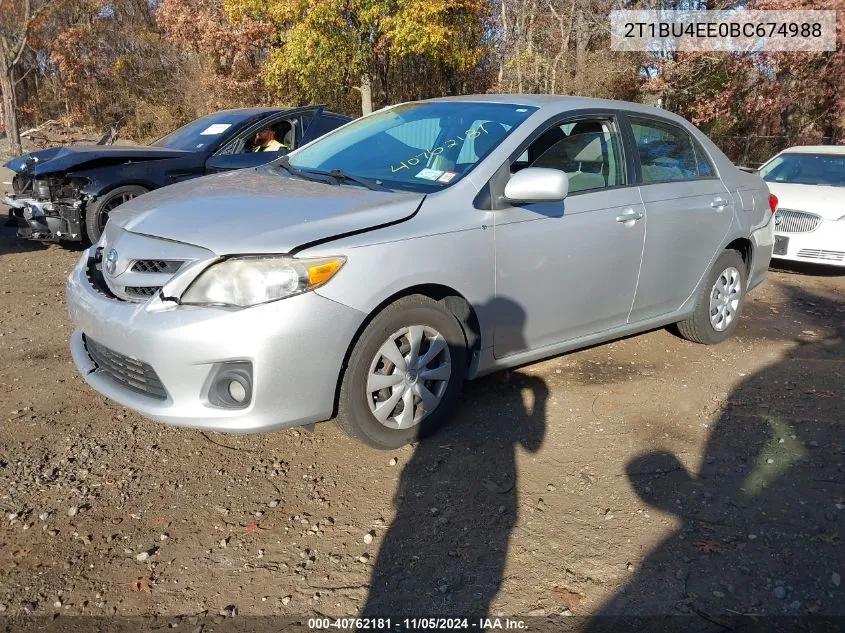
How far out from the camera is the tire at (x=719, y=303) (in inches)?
206

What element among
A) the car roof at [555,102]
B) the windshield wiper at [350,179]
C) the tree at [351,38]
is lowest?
the windshield wiper at [350,179]

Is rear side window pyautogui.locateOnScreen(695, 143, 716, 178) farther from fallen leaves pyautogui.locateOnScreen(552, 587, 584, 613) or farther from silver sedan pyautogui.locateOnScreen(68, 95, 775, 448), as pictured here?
fallen leaves pyautogui.locateOnScreen(552, 587, 584, 613)

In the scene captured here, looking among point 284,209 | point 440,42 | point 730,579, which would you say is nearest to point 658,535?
point 730,579

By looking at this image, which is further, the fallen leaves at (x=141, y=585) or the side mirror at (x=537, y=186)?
the side mirror at (x=537, y=186)

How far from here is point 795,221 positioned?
26.9ft

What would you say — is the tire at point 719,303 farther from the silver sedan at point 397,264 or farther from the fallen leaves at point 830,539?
the fallen leaves at point 830,539

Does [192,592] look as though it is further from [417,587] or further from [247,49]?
[247,49]

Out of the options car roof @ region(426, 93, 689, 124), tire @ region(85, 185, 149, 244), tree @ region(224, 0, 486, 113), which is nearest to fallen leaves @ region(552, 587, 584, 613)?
car roof @ region(426, 93, 689, 124)

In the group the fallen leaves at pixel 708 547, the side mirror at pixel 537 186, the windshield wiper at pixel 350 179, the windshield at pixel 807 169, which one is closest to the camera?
the fallen leaves at pixel 708 547

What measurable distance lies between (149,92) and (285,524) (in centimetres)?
2497

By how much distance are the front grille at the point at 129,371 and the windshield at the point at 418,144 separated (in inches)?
60.5

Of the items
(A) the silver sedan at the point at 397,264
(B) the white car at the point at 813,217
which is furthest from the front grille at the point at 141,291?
(B) the white car at the point at 813,217

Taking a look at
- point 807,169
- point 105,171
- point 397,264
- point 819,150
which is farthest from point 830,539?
point 819,150

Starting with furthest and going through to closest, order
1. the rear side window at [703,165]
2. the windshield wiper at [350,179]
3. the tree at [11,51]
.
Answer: the tree at [11,51] → the rear side window at [703,165] → the windshield wiper at [350,179]
